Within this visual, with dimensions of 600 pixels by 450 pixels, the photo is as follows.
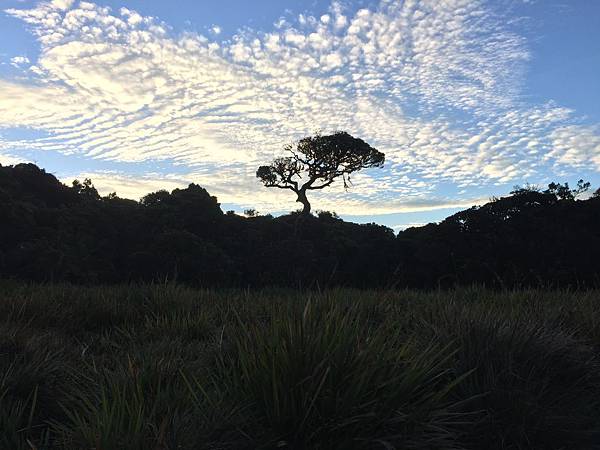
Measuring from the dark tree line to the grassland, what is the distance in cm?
1709

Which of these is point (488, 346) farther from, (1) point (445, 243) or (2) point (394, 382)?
(1) point (445, 243)

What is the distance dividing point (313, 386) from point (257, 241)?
27.7 metres

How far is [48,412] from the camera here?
389 centimetres

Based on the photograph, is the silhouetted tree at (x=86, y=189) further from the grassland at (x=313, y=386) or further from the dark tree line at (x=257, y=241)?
the grassland at (x=313, y=386)

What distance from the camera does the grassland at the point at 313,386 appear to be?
289 centimetres

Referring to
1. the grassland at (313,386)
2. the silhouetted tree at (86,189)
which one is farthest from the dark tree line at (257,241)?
the grassland at (313,386)

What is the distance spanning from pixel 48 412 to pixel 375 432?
251 cm

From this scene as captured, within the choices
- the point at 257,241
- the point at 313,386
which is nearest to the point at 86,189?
the point at 257,241

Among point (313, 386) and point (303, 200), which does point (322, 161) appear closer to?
point (303, 200)

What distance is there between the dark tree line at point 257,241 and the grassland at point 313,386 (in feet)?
56.1

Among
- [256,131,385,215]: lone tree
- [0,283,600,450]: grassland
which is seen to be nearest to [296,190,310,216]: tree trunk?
[256,131,385,215]: lone tree

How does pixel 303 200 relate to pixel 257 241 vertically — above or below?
above

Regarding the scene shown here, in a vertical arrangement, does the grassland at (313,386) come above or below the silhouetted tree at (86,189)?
below

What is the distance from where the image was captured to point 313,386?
116 inches
